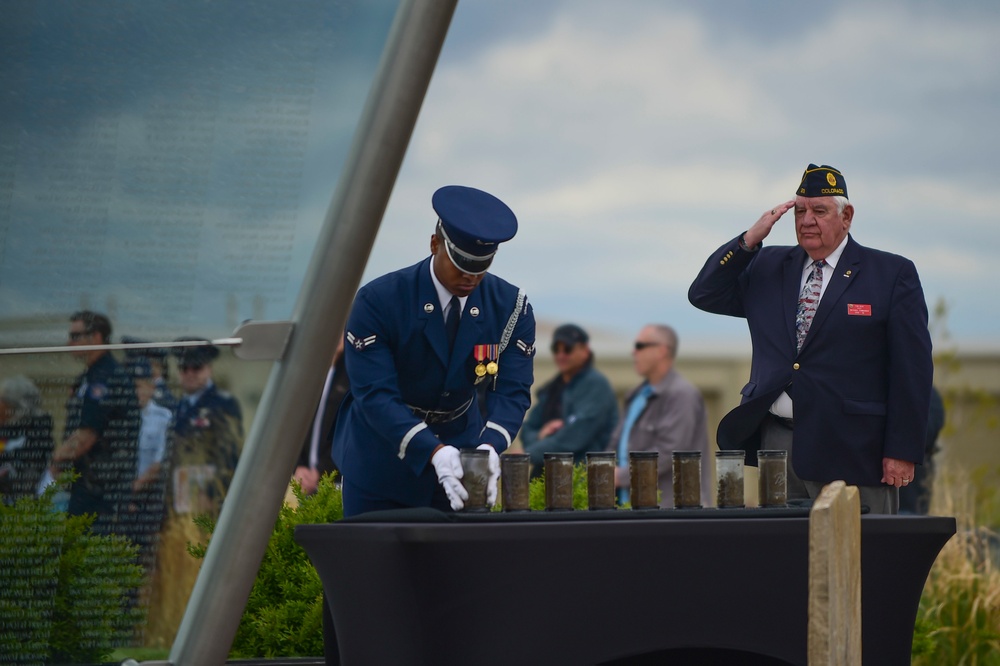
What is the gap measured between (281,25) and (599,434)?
15.5 feet

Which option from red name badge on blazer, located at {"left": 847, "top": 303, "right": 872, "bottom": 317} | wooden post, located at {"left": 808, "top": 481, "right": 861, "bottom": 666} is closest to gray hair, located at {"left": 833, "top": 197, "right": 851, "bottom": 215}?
red name badge on blazer, located at {"left": 847, "top": 303, "right": 872, "bottom": 317}

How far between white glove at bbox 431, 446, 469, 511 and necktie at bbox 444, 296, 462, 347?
0.44 m

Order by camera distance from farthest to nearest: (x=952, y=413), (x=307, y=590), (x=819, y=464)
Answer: (x=952, y=413), (x=307, y=590), (x=819, y=464)

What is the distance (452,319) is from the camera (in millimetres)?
3600

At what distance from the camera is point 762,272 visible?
13.5 feet

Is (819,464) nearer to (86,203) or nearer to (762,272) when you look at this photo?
(762,272)

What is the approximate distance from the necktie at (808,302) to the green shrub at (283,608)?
1.73m

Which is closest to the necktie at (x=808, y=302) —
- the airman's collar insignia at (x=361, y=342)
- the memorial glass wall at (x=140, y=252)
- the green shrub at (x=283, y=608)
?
the airman's collar insignia at (x=361, y=342)

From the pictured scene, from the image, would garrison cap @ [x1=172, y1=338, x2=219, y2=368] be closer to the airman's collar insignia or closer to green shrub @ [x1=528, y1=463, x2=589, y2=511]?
the airman's collar insignia

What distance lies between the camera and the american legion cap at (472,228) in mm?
3350

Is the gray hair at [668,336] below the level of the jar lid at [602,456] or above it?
above

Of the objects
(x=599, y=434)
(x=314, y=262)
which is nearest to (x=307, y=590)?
(x=314, y=262)

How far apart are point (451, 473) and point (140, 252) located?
89 centimetres

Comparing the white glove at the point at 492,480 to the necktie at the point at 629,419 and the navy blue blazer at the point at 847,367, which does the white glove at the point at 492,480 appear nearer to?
the navy blue blazer at the point at 847,367
